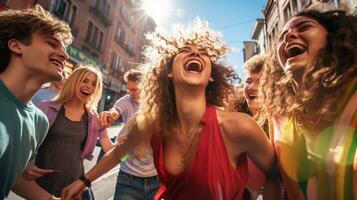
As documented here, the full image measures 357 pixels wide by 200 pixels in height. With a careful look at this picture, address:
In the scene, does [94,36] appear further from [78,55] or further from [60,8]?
[60,8]

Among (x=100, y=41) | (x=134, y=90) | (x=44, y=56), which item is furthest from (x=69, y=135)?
(x=100, y=41)

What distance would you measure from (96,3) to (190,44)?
23790 mm

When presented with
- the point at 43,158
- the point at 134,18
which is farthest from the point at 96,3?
the point at 43,158

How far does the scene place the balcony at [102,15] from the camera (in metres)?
21.9

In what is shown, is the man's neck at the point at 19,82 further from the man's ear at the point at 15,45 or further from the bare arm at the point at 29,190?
the bare arm at the point at 29,190

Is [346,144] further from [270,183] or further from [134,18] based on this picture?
[134,18]

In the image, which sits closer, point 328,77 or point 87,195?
point 328,77

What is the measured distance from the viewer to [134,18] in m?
33.2

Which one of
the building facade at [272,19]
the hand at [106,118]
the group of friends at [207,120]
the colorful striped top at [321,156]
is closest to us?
the colorful striped top at [321,156]

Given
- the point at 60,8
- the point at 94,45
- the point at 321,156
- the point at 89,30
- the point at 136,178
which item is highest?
the point at 89,30

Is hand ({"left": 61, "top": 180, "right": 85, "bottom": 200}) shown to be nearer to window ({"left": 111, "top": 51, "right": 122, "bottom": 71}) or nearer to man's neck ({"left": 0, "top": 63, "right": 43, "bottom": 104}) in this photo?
man's neck ({"left": 0, "top": 63, "right": 43, "bottom": 104})

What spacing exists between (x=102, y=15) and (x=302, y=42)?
79.9ft

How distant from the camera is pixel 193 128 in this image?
75.9 inches

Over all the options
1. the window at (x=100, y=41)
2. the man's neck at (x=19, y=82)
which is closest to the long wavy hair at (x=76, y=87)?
the man's neck at (x=19, y=82)
